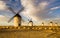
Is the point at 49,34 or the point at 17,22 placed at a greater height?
the point at 17,22

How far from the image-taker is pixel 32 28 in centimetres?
2750

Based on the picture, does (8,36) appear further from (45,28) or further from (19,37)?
(45,28)

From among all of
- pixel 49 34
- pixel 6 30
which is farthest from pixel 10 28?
pixel 49 34

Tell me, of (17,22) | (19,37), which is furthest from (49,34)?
(17,22)

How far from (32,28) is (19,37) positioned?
2835 mm

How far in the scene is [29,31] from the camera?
89.0ft

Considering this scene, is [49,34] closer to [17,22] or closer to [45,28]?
[45,28]

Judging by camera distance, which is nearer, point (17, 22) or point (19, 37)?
point (19, 37)

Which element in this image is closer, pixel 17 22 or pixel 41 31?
pixel 41 31

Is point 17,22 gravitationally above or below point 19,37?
above

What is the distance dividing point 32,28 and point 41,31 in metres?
1.73

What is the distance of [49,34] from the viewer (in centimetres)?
2647

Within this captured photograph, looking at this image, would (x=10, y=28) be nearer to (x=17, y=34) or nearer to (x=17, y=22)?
(x=17, y=34)

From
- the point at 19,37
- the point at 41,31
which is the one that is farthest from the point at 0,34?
the point at 41,31
